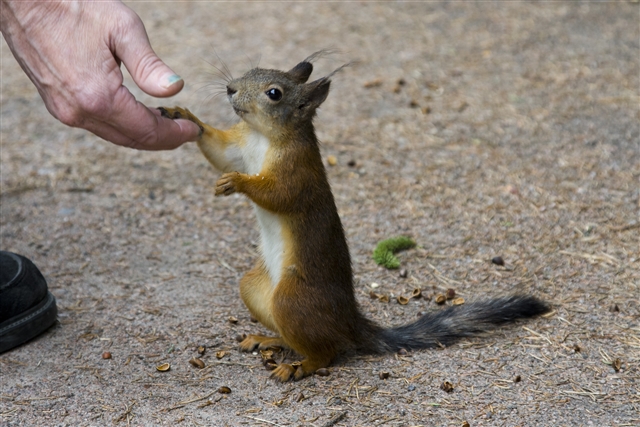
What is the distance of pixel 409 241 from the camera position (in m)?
4.15

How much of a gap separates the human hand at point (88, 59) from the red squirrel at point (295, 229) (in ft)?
1.58

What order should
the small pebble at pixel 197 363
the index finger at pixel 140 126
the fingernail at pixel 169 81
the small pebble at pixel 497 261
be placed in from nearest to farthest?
the fingernail at pixel 169 81 < the index finger at pixel 140 126 < the small pebble at pixel 197 363 < the small pebble at pixel 497 261

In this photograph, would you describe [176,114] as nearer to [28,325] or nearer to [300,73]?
[300,73]

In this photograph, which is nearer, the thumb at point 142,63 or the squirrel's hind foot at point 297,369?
the thumb at point 142,63

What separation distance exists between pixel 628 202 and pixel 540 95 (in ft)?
5.59

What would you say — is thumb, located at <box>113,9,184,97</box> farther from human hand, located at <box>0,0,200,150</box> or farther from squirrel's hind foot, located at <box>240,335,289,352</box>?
squirrel's hind foot, located at <box>240,335,289,352</box>

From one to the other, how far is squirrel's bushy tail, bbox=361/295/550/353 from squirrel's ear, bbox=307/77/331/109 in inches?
39.7

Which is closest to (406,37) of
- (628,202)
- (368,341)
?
(628,202)

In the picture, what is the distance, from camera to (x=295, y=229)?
312cm

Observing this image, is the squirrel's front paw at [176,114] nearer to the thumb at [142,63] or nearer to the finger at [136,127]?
the finger at [136,127]

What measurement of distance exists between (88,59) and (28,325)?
1.29 meters

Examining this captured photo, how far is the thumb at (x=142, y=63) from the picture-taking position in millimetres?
2600

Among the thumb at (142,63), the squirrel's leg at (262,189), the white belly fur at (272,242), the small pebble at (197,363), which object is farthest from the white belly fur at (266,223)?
the thumb at (142,63)

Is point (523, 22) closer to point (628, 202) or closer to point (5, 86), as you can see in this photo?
point (628, 202)
